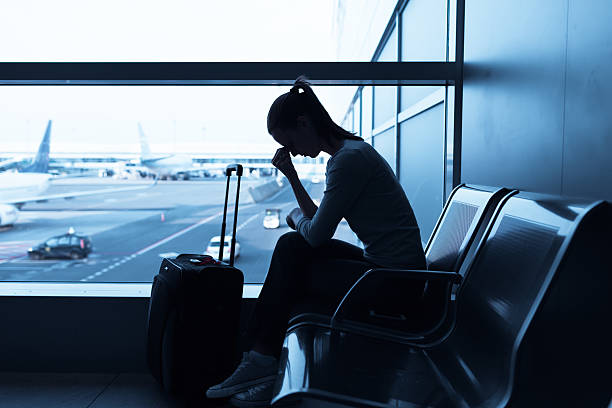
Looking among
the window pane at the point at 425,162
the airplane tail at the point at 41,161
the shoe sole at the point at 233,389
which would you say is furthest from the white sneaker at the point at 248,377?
the airplane tail at the point at 41,161

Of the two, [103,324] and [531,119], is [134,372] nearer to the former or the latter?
[103,324]

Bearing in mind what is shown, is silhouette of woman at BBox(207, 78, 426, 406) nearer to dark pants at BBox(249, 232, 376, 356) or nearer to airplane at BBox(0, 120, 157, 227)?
dark pants at BBox(249, 232, 376, 356)

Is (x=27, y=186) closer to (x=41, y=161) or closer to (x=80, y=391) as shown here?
(x=41, y=161)

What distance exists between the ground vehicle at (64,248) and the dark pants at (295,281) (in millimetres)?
13661

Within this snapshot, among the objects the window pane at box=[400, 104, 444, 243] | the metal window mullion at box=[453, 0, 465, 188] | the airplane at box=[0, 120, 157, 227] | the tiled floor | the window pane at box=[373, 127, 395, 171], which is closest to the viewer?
the tiled floor

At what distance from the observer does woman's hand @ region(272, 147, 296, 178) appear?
65.8 inches

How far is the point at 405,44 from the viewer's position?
345 centimetres

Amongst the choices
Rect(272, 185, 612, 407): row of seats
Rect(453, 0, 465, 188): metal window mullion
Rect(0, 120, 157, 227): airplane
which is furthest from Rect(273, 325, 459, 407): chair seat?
Rect(0, 120, 157, 227): airplane

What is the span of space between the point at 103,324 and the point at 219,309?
85cm

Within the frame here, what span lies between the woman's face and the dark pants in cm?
31

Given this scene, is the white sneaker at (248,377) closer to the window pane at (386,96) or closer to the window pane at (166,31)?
the window pane at (166,31)

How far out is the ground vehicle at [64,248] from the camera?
1322cm

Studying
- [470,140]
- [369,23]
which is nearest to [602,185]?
[470,140]

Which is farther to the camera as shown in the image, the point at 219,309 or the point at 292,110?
the point at 219,309
